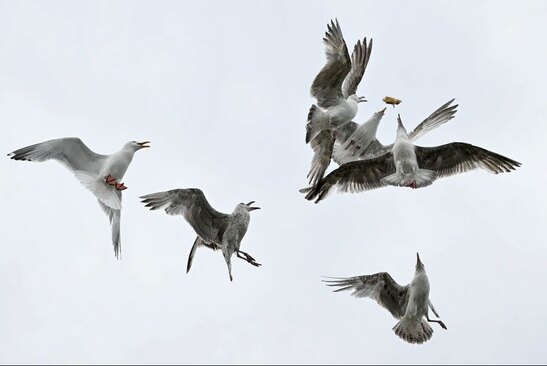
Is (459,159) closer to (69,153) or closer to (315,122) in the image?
(315,122)

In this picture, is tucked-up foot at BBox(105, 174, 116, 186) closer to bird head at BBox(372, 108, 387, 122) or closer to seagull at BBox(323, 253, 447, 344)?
seagull at BBox(323, 253, 447, 344)

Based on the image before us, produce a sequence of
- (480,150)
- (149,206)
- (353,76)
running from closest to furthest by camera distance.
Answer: (149,206) → (480,150) → (353,76)

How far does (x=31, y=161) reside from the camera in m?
16.2

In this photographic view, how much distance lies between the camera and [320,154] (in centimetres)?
1683

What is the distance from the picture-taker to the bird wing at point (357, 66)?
62.0ft

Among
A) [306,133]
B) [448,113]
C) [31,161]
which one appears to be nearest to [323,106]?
[306,133]

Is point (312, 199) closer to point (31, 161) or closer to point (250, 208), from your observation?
point (250, 208)

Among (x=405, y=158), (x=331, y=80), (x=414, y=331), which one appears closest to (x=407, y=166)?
(x=405, y=158)

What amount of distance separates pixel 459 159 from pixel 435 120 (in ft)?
5.65

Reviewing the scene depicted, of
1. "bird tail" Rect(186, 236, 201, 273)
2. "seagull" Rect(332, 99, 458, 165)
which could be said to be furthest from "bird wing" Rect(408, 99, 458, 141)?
"bird tail" Rect(186, 236, 201, 273)

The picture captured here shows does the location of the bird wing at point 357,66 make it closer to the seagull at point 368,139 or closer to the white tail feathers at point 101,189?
the seagull at point 368,139

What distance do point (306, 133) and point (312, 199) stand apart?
1.38 m

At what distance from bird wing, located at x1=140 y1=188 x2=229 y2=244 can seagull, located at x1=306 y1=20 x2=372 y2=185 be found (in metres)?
1.85

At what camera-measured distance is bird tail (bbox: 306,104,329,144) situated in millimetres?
15734
